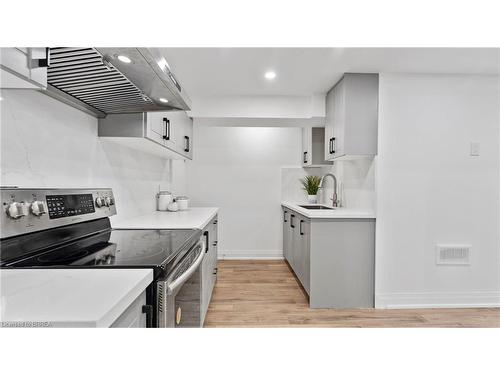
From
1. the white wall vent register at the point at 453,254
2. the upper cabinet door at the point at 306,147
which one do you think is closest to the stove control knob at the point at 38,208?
the white wall vent register at the point at 453,254

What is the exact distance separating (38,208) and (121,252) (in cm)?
37

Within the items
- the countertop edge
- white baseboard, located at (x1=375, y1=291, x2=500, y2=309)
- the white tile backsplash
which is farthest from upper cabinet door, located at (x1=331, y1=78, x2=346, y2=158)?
the countertop edge

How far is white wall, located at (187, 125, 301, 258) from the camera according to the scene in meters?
4.44

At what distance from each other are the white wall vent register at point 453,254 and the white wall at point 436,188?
44 mm

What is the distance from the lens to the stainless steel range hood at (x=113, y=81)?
41.7 inches

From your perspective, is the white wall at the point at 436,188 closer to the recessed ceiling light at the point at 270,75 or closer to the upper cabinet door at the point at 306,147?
the recessed ceiling light at the point at 270,75

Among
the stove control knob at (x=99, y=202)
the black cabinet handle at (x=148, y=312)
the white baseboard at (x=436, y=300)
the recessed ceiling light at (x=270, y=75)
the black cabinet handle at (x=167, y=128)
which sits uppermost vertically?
the recessed ceiling light at (x=270, y=75)

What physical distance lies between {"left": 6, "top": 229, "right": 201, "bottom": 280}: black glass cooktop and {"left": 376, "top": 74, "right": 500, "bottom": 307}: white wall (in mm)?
1849

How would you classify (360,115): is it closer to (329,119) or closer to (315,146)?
(329,119)

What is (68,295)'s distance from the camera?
2.06ft
